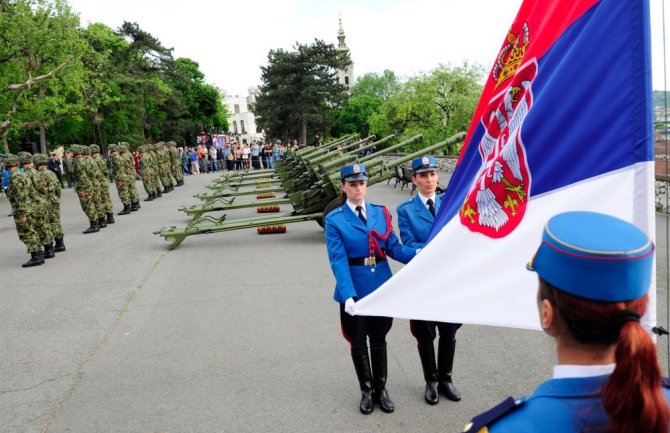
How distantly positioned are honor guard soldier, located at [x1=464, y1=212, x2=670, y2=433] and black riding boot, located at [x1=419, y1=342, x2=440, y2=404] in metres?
2.89

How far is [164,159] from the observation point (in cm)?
2055

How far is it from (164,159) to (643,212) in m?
19.9

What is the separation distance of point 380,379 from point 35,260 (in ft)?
25.9

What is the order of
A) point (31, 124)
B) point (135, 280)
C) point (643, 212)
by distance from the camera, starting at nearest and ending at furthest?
point (643, 212) < point (135, 280) < point (31, 124)

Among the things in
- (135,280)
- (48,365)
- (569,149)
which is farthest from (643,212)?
(135,280)

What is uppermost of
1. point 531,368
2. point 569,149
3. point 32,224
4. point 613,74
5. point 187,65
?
point 187,65

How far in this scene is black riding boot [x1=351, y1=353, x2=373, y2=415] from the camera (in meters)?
4.07

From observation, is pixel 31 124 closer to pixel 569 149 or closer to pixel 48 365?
pixel 48 365

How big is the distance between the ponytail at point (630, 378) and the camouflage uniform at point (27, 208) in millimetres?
10184

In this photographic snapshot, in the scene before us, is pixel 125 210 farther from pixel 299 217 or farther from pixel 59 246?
pixel 299 217

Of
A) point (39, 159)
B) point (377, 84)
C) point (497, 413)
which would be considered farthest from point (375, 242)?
point (377, 84)

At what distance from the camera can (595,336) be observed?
1250 millimetres

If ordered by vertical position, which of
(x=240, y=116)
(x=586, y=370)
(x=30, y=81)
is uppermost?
(x=240, y=116)

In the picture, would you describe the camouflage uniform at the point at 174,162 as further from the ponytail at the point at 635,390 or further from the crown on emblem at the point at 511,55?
the ponytail at the point at 635,390
